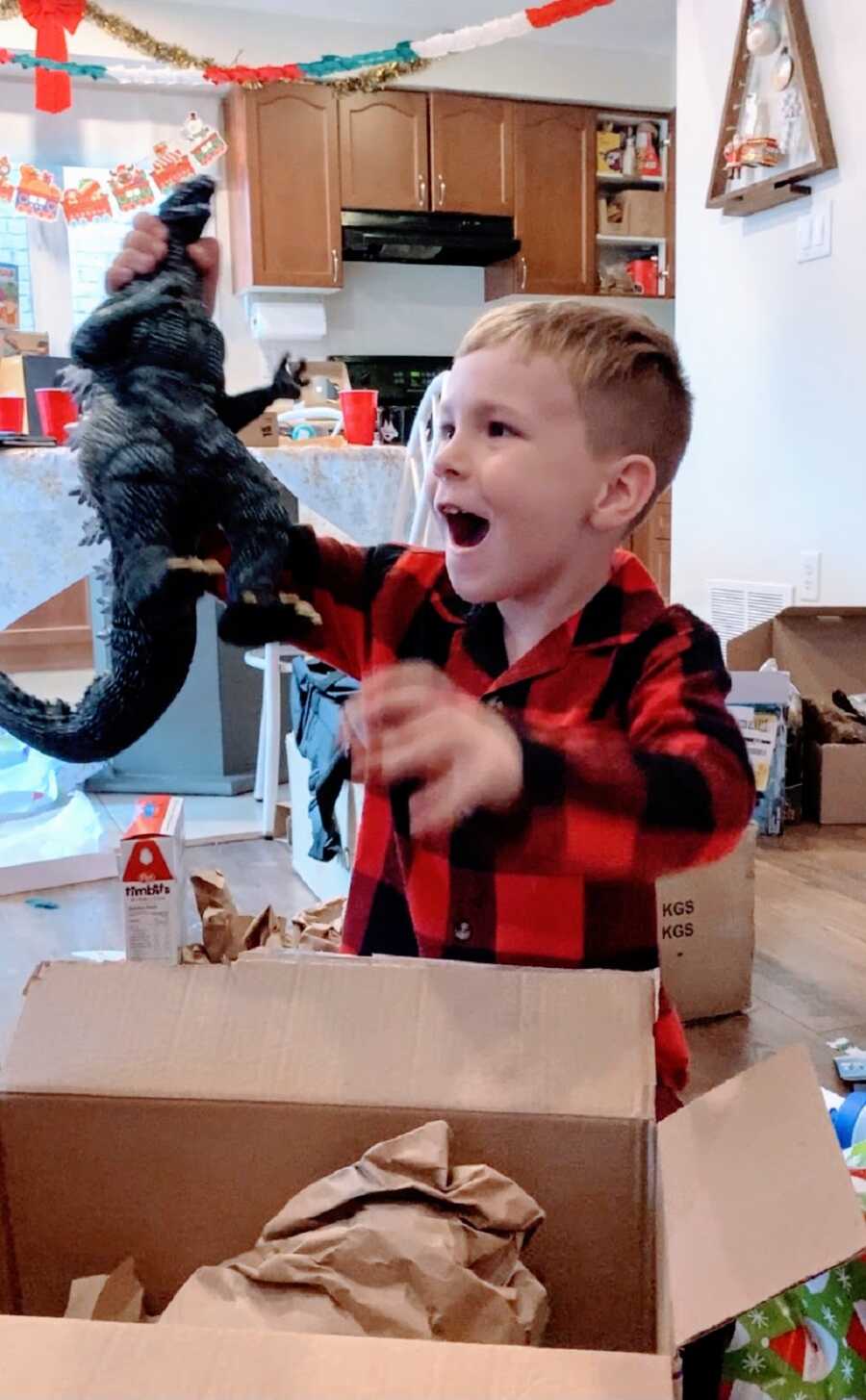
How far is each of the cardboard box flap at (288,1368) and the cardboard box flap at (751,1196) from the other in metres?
0.14

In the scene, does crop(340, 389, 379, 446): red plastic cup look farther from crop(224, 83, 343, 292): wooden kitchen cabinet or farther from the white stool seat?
crop(224, 83, 343, 292): wooden kitchen cabinet

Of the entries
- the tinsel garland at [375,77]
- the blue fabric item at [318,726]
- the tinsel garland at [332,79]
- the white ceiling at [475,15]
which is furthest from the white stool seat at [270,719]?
the white ceiling at [475,15]

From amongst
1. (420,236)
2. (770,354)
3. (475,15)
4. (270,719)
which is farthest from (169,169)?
(475,15)

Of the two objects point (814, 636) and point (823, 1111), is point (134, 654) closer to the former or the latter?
point (823, 1111)

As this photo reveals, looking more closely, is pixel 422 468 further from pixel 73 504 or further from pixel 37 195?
pixel 37 195

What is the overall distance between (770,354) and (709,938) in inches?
75.9

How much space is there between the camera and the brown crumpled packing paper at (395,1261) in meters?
0.56

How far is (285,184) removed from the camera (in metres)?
4.31

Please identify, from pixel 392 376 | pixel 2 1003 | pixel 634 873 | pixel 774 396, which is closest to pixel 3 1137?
pixel 634 873

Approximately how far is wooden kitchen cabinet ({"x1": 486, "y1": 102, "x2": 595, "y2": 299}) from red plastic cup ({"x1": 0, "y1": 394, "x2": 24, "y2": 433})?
3.18 metres

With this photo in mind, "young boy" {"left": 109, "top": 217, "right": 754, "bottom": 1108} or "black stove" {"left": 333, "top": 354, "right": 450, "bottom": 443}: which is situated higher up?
"black stove" {"left": 333, "top": 354, "right": 450, "bottom": 443}

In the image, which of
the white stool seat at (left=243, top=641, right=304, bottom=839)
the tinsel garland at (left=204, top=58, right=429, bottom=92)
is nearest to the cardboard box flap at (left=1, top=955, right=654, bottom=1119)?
the white stool seat at (left=243, top=641, right=304, bottom=839)

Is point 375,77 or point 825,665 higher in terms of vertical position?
point 375,77

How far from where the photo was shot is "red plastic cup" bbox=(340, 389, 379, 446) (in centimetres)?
206
